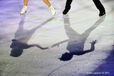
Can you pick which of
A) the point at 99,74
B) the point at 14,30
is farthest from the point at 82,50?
the point at 14,30

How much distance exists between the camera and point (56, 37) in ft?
17.7

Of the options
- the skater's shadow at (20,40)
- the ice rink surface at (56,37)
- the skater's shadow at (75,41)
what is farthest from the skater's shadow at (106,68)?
the skater's shadow at (20,40)

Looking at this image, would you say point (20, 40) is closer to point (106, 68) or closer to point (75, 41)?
point (75, 41)

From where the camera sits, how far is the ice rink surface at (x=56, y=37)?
3.99 meters

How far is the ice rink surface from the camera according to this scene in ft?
13.1

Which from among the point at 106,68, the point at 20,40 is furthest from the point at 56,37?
the point at 106,68

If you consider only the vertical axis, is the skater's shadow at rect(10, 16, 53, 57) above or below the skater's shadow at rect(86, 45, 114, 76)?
below

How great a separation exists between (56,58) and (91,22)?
76.2 inches

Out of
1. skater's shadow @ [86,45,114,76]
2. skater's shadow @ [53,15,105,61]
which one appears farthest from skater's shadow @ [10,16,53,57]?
skater's shadow @ [86,45,114,76]

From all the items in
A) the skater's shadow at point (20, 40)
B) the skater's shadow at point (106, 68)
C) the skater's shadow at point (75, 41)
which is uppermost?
the skater's shadow at point (106, 68)

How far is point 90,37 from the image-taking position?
17.0ft

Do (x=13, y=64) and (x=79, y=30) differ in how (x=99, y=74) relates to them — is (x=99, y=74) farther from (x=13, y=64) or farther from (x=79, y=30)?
(x=79, y=30)

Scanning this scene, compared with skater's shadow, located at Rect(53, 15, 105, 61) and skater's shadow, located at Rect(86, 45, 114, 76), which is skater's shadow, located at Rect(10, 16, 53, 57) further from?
skater's shadow, located at Rect(86, 45, 114, 76)

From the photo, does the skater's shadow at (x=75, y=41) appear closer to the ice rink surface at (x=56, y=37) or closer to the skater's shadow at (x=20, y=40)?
the ice rink surface at (x=56, y=37)
